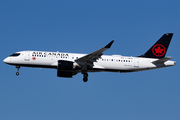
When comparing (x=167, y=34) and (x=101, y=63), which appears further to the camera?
(x=167, y=34)

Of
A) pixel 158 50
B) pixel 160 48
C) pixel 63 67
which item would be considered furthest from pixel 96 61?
pixel 160 48

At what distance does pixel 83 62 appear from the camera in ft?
179

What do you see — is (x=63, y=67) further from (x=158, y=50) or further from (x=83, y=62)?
(x=158, y=50)

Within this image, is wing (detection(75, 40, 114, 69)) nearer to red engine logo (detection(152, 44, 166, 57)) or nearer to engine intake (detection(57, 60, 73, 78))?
engine intake (detection(57, 60, 73, 78))

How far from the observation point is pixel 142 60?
5728cm

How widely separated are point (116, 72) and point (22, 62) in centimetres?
1569

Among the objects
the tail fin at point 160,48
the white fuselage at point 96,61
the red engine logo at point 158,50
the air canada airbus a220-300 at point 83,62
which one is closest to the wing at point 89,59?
the air canada airbus a220-300 at point 83,62

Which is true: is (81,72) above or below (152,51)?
below

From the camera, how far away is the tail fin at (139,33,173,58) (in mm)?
59156

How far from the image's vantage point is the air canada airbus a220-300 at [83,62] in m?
54.2

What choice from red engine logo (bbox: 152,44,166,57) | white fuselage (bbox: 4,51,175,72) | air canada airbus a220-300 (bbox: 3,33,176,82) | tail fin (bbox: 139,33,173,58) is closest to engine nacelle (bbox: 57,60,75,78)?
air canada airbus a220-300 (bbox: 3,33,176,82)

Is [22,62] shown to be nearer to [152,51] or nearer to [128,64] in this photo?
[128,64]

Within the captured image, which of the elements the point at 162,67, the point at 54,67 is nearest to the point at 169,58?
the point at 162,67

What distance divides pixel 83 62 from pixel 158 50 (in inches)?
560
